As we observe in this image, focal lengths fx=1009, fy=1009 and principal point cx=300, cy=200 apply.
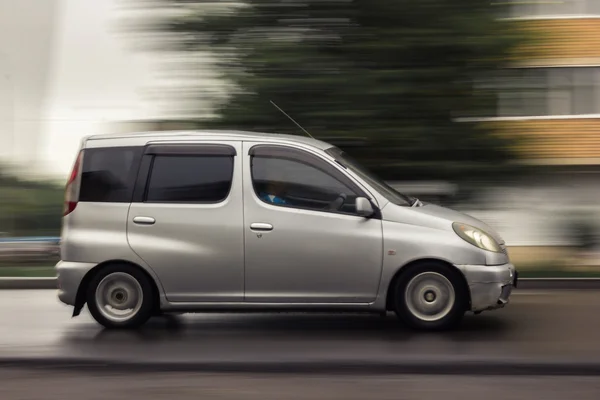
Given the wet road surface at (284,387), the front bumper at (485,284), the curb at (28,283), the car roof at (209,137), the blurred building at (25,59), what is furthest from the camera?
the blurred building at (25,59)

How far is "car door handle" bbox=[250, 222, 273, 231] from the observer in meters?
8.78

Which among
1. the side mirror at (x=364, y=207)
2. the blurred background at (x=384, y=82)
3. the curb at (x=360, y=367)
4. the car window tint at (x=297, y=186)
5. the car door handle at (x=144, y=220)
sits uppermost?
the blurred background at (x=384, y=82)

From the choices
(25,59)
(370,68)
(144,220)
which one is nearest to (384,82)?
(370,68)

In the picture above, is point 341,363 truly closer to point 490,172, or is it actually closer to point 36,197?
point 490,172

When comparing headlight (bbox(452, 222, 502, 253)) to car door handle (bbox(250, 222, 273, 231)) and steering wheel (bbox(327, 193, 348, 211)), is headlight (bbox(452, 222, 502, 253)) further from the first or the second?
car door handle (bbox(250, 222, 273, 231))

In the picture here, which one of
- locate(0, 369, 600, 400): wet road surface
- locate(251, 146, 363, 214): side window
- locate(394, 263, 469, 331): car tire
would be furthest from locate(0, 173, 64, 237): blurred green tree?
locate(0, 369, 600, 400): wet road surface

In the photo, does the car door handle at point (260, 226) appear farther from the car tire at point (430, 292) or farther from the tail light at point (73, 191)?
the tail light at point (73, 191)

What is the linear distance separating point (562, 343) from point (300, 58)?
231 inches

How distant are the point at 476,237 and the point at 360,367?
2.21m

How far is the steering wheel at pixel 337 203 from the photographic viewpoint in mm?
8836

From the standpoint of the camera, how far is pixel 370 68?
1275cm

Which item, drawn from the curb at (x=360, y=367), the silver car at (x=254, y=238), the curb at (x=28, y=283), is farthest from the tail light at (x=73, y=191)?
the curb at (x=28, y=283)

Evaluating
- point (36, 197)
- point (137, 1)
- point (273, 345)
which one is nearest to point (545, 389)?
point (273, 345)

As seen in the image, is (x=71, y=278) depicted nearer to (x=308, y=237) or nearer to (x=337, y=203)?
(x=308, y=237)
